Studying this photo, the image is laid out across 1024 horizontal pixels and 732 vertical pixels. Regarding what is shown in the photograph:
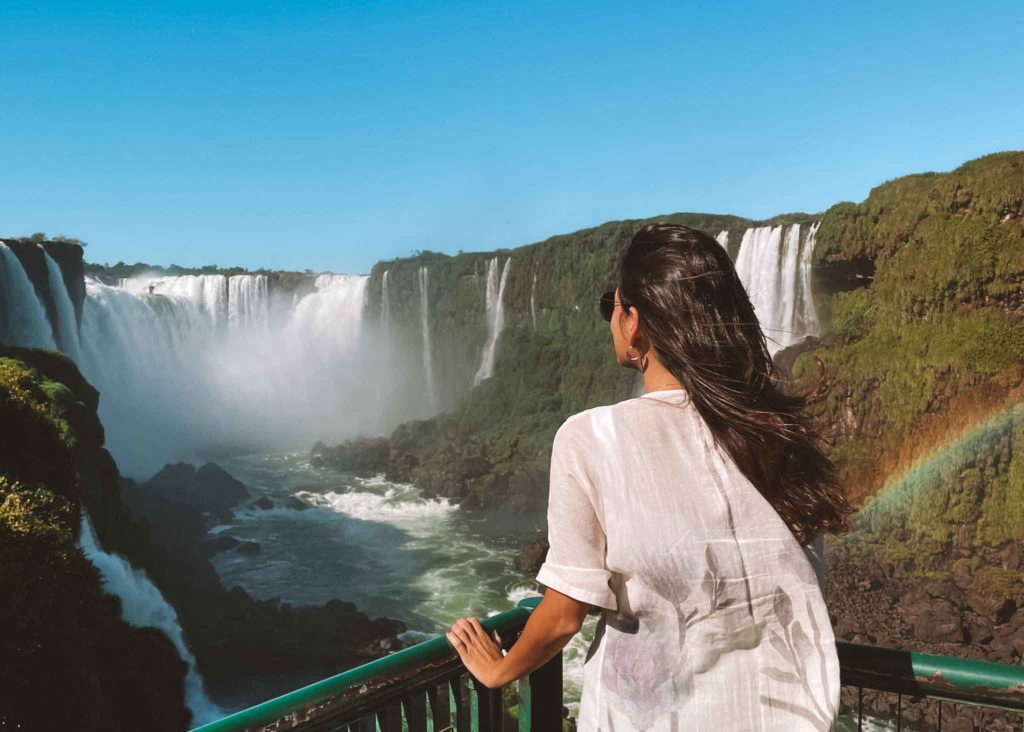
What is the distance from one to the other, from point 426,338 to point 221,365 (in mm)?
12438

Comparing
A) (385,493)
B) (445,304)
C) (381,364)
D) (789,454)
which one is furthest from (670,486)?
(381,364)

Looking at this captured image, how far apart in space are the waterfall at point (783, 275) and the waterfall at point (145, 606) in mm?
18471

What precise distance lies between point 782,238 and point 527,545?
41.8 ft

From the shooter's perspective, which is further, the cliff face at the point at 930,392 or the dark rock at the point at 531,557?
the dark rock at the point at 531,557

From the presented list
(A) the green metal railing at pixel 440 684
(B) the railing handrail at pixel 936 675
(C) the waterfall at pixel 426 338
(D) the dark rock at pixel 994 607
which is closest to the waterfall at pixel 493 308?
(C) the waterfall at pixel 426 338

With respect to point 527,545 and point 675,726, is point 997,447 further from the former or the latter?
point 675,726

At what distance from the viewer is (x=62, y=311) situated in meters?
27.8

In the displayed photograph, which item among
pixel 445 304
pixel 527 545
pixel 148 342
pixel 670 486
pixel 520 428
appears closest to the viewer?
pixel 670 486

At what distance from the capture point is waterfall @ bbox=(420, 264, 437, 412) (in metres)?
41.0

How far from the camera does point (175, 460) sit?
3869 cm

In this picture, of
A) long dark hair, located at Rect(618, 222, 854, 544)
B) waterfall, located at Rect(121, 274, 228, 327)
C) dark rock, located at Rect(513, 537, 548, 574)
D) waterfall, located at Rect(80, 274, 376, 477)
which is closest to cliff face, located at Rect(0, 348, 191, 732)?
long dark hair, located at Rect(618, 222, 854, 544)

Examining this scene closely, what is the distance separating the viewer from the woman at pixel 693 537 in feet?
4.03

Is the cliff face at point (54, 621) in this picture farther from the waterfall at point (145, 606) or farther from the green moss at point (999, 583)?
the green moss at point (999, 583)

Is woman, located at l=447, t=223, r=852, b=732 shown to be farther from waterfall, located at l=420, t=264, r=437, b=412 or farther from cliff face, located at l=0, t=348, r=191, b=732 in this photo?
waterfall, located at l=420, t=264, r=437, b=412
